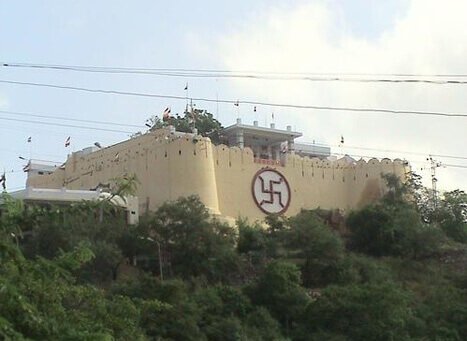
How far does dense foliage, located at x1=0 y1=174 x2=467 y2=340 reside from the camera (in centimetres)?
2323

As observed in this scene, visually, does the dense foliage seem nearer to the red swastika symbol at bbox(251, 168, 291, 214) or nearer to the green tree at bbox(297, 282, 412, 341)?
the green tree at bbox(297, 282, 412, 341)

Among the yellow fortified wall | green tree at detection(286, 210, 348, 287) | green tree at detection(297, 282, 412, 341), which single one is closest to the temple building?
the yellow fortified wall

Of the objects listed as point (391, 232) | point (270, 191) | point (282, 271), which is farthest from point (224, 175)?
point (282, 271)

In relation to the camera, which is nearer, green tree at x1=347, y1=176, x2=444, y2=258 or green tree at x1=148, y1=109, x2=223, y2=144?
green tree at x1=347, y1=176, x2=444, y2=258

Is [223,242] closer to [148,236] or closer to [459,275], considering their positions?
[148,236]

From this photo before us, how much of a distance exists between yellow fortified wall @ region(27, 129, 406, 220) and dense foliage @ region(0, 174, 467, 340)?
2.21 meters

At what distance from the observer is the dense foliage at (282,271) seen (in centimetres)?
2323

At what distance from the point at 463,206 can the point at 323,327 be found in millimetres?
16402

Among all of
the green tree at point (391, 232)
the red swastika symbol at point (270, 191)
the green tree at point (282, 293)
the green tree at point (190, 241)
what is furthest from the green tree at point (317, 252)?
the red swastika symbol at point (270, 191)

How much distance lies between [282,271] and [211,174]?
968 centimetres

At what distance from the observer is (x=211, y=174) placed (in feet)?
114

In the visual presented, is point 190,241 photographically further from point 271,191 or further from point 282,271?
point 271,191

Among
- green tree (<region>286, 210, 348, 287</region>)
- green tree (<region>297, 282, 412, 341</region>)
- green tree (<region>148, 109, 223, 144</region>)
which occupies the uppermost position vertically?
green tree (<region>148, 109, 223, 144</region>)

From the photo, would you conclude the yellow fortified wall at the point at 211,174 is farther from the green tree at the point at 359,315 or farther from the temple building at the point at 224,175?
the green tree at the point at 359,315
